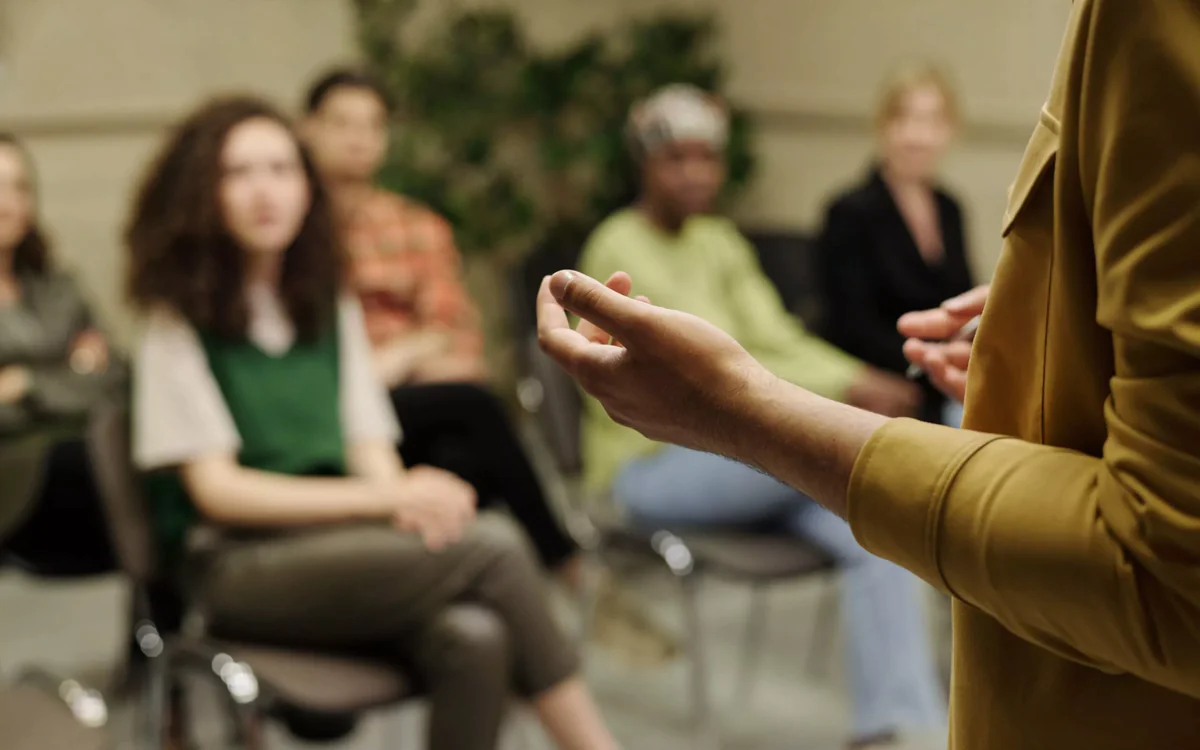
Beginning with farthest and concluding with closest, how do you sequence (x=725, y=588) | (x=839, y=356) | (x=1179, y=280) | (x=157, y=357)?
1. (x=725, y=588)
2. (x=839, y=356)
3. (x=157, y=357)
4. (x=1179, y=280)

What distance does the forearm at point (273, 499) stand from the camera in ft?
6.36

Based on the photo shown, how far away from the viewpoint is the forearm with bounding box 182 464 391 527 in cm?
194

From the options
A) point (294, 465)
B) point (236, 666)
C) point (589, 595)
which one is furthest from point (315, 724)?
point (589, 595)

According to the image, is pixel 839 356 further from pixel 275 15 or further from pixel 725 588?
pixel 275 15

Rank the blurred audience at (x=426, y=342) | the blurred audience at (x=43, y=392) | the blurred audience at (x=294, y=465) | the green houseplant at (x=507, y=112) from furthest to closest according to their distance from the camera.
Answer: the green houseplant at (x=507, y=112), the blurred audience at (x=426, y=342), the blurred audience at (x=43, y=392), the blurred audience at (x=294, y=465)

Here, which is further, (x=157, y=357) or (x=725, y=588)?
(x=725, y=588)

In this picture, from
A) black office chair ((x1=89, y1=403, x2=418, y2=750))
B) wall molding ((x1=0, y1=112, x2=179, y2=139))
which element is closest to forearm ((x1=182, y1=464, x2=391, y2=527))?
black office chair ((x1=89, y1=403, x2=418, y2=750))

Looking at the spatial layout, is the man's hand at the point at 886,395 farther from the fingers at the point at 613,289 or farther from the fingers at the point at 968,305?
the fingers at the point at 613,289

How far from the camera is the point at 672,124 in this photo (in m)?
2.93

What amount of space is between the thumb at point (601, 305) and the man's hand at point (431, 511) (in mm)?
1206

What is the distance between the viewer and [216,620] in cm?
186

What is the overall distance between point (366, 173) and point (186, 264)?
1063 mm

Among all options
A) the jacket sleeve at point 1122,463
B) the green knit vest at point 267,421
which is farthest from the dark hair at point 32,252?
the jacket sleeve at point 1122,463

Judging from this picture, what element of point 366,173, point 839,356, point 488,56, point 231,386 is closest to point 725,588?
point 839,356
